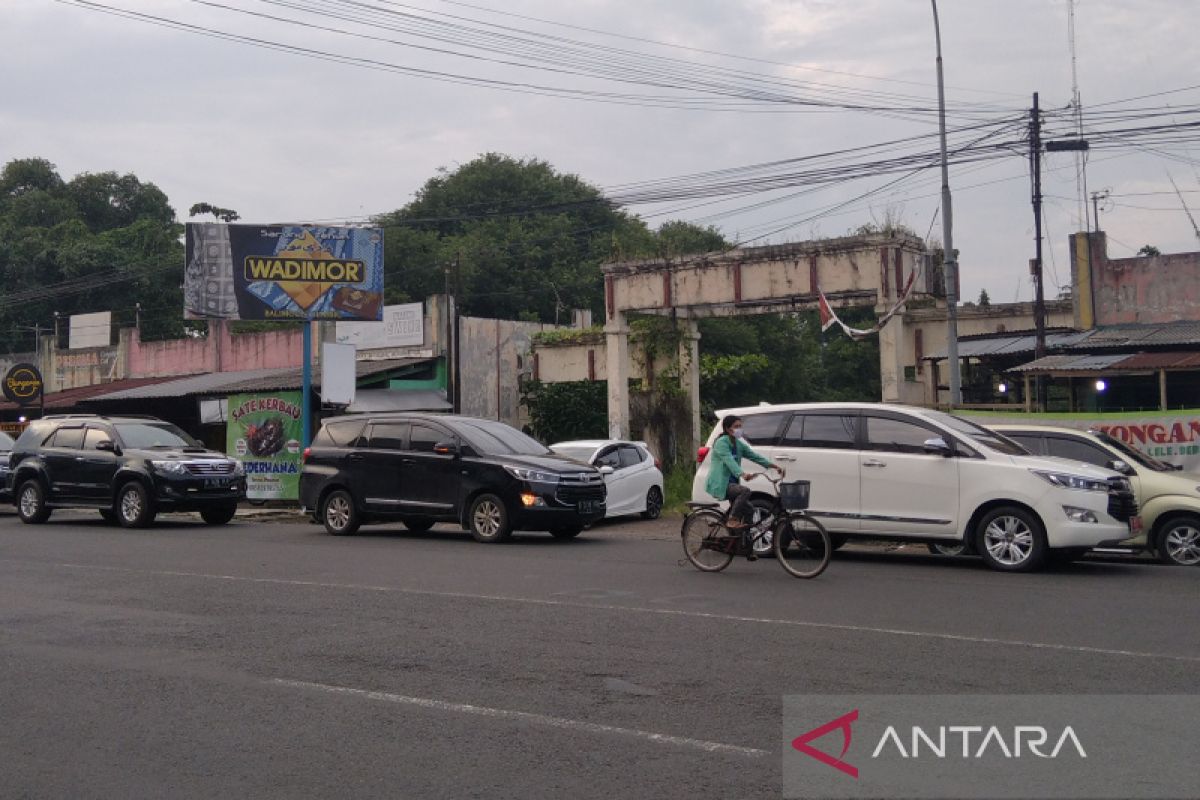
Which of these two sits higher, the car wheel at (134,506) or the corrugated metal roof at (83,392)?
the corrugated metal roof at (83,392)

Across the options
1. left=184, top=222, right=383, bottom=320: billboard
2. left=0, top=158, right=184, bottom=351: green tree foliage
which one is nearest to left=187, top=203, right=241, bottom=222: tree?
left=0, top=158, right=184, bottom=351: green tree foliage

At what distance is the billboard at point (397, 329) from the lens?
35.3m

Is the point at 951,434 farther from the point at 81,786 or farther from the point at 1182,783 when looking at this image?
the point at 81,786

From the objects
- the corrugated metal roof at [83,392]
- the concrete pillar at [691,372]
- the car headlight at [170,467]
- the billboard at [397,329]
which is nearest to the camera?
the car headlight at [170,467]

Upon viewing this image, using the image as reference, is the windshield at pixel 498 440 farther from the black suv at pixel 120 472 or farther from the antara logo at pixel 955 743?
the antara logo at pixel 955 743

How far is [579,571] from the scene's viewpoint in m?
13.4

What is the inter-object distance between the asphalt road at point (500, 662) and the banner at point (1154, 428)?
12.4 feet

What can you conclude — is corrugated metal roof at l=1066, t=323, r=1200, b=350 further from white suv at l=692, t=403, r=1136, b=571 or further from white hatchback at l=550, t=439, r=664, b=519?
white suv at l=692, t=403, r=1136, b=571

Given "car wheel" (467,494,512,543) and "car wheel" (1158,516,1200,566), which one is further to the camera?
"car wheel" (467,494,512,543)

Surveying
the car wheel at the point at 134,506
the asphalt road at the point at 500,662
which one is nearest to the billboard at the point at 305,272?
the car wheel at the point at 134,506

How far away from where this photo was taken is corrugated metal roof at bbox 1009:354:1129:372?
2292 centimetres

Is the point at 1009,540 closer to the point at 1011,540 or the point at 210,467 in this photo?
the point at 1011,540

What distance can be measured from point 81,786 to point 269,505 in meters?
20.6

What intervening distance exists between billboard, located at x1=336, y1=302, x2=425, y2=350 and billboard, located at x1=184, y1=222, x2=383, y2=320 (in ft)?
21.5
